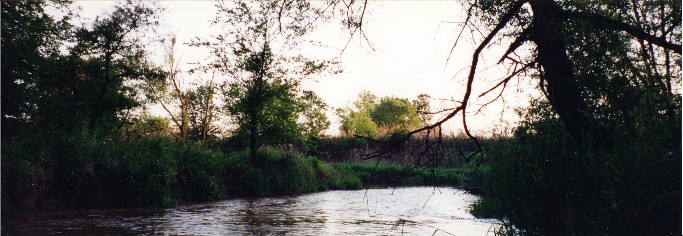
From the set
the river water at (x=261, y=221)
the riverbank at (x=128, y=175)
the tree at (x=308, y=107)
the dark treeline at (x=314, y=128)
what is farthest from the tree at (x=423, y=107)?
the tree at (x=308, y=107)

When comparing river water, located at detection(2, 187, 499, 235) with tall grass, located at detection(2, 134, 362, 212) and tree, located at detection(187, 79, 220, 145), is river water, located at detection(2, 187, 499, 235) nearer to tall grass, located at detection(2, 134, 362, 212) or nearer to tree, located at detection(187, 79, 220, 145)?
tall grass, located at detection(2, 134, 362, 212)

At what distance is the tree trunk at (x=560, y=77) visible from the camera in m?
5.41

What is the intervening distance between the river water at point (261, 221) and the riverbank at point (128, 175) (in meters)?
0.81

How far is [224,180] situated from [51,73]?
6647 millimetres

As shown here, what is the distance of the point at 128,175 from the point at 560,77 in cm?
1199

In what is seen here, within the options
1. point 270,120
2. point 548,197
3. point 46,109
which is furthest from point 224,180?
point 548,197

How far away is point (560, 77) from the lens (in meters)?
5.71

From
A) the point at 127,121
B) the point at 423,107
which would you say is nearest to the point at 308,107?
the point at 127,121

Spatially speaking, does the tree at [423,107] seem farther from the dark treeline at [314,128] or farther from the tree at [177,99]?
the tree at [177,99]

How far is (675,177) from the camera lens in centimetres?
432

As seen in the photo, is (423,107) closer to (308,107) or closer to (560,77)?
(560,77)

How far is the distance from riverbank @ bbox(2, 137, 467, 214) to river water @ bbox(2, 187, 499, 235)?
81 centimetres

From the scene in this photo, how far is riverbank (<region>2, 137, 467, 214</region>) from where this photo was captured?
1179 centimetres

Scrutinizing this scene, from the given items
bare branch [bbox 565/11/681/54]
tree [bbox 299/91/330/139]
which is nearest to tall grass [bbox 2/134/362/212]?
tree [bbox 299/91/330/139]
